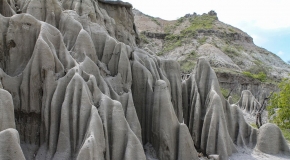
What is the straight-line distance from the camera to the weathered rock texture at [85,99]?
10.9 m

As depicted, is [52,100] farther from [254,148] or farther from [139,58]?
[254,148]

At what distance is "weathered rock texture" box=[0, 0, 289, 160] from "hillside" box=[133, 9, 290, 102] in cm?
3417

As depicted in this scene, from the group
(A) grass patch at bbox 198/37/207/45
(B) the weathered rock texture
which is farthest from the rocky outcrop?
(A) grass patch at bbox 198/37/207/45

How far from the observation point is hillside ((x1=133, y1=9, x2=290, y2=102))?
56000 mm

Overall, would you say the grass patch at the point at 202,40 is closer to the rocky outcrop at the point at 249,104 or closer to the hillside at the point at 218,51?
the hillside at the point at 218,51

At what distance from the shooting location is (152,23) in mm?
103000

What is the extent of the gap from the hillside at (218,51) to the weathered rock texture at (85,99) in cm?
3417

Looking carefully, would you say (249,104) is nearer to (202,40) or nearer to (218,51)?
(218,51)

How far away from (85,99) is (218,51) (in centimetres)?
6192

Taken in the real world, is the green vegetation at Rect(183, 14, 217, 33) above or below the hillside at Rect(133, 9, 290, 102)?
above

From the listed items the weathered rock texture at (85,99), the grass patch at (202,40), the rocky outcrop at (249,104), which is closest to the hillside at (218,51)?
the grass patch at (202,40)

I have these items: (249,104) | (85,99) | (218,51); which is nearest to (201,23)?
(218,51)

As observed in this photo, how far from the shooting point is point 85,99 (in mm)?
11023

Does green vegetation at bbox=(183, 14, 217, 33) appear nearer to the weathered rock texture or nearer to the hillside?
the hillside
